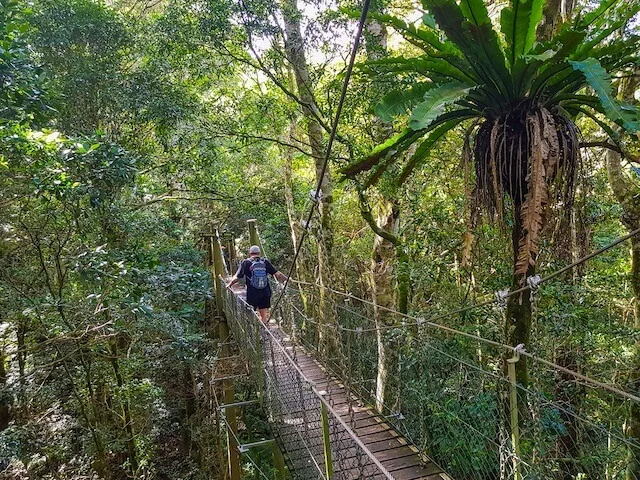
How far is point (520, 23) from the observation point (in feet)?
4.80

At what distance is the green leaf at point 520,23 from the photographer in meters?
1.43

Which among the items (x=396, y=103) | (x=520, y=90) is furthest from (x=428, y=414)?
(x=520, y=90)

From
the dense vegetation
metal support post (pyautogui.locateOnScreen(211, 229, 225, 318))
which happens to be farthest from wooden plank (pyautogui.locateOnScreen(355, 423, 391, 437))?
metal support post (pyautogui.locateOnScreen(211, 229, 225, 318))

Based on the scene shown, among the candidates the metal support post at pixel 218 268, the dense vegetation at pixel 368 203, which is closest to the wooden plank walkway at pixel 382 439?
the dense vegetation at pixel 368 203

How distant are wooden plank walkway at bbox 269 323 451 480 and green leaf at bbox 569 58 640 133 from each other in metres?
1.72

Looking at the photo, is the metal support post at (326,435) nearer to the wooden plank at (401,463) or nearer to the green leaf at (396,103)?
the wooden plank at (401,463)

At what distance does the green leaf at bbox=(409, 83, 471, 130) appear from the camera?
4.70ft

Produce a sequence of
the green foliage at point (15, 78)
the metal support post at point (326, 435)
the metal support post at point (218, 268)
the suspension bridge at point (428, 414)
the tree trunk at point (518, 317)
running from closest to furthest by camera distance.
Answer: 1. the tree trunk at point (518, 317)
2. the metal support post at point (326, 435)
3. the suspension bridge at point (428, 414)
4. the green foliage at point (15, 78)
5. the metal support post at point (218, 268)

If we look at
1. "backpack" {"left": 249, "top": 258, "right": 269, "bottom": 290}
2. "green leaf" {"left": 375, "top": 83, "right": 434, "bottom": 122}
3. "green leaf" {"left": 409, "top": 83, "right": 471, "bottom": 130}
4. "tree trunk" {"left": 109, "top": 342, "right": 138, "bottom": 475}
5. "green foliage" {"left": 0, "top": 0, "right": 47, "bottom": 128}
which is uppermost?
"green foliage" {"left": 0, "top": 0, "right": 47, "bottom": 128}

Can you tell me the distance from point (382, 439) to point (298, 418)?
A: 510mm

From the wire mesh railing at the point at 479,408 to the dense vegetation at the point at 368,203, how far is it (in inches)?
1.4

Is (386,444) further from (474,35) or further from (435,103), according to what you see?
(474,35)

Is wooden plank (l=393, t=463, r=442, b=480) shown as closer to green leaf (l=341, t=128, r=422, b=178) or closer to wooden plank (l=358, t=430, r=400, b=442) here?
wooden plank (l=358, t=430, r=400, b=442)

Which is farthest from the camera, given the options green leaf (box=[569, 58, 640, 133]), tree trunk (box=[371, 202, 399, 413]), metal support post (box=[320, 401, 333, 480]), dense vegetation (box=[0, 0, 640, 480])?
tree trunk (box=[371, 202, 399, 413])
